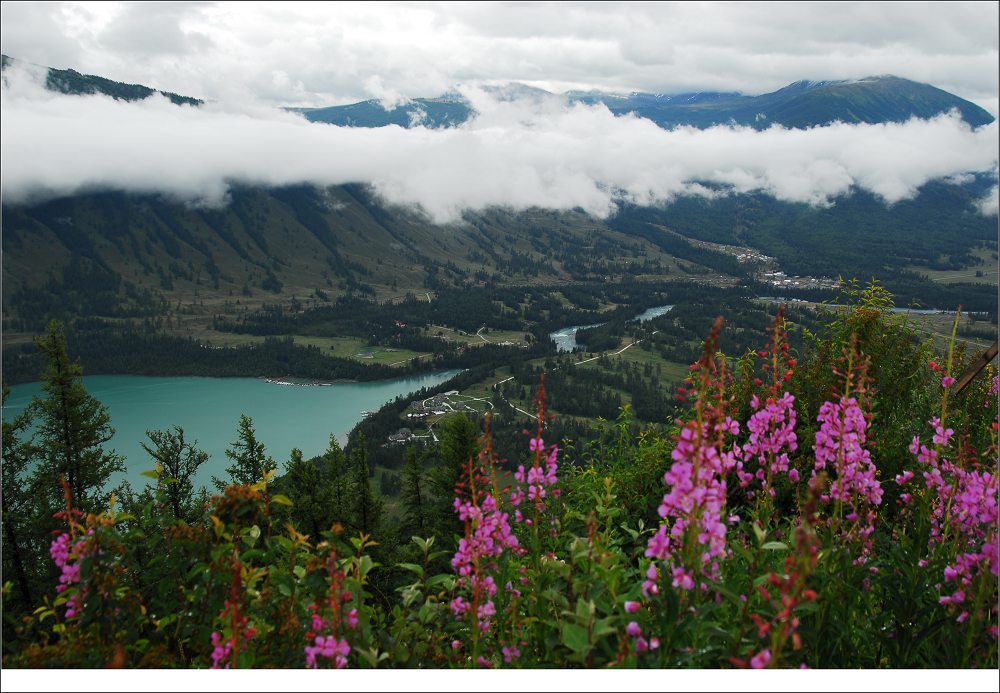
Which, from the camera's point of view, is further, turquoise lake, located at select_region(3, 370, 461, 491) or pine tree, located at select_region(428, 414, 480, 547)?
turquoise lake, located at select_region(3, 370, 461, 491)

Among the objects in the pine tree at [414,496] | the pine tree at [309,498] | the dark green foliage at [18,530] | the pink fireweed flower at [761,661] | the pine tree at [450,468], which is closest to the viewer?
the pink fireweed flower at [761,661]

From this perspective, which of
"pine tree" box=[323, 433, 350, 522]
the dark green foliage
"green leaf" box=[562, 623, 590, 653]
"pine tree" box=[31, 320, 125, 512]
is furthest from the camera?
"pine tree" box=[323, 433, 350, 522]

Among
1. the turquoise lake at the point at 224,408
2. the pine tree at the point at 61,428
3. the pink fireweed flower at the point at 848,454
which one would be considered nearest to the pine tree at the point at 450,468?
the pine tree at the point at 61,428

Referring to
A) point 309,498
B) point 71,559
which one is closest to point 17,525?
point 309,498

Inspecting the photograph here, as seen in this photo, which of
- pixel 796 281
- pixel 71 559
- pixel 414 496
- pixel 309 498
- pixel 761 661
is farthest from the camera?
pixel 796 281

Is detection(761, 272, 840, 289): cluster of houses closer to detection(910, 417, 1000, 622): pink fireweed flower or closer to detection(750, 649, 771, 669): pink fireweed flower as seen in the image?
detection(910, 417, 1000, 622): pink fireweed flower

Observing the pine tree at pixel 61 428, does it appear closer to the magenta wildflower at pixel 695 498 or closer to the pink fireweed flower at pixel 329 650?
the pink fireweed flower at pixel 329 650

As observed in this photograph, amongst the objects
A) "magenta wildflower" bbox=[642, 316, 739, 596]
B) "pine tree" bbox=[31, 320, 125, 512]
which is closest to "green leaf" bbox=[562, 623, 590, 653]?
"magenta wildflower" bbox=[642, 316, 739, 596]

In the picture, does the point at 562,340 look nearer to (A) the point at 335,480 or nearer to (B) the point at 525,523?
(A) the point at 335,480

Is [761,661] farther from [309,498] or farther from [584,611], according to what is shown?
[309,498]
